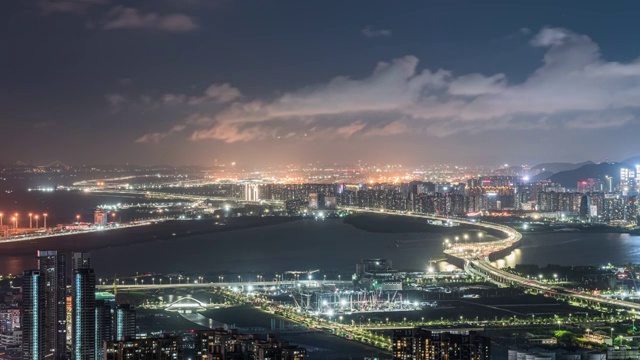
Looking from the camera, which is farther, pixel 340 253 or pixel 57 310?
pixel 340 253

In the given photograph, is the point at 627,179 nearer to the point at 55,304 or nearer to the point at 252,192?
the point at 252,192

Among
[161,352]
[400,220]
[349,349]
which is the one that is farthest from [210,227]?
[161,352]

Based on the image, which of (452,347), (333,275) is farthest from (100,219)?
(452,347)

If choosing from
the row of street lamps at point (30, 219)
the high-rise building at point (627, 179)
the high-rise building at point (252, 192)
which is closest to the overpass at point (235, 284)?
the row of street lamps at point (30, 219)

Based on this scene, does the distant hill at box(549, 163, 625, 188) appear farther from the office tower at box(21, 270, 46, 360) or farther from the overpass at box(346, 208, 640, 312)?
the office tower at box(21, 270, 46, 360)

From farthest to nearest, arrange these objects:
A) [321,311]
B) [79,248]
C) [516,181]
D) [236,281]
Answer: [516,181], [79,248], [236,281], [321,311]

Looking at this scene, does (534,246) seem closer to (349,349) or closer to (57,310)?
(349,349)
